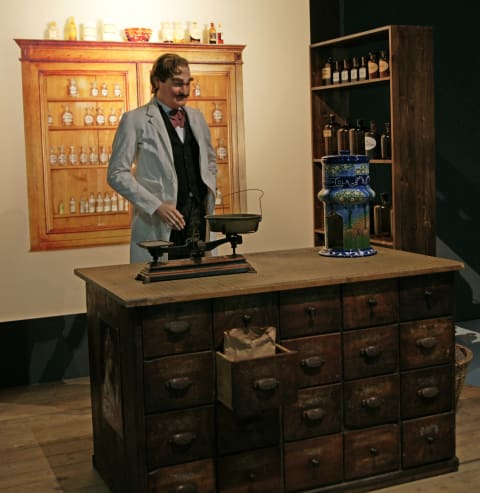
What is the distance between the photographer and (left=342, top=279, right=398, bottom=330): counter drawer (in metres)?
3.43

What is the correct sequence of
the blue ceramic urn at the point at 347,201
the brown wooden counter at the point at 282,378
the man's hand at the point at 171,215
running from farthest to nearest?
1. the man's hand at the point at 171,215
2. the blue ceramic urn at the point at 347,201
3. the brown wooden counter at the point at 282,378

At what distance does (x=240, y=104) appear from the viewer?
5.62 metres

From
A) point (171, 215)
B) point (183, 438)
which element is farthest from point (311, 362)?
point (171, 215)

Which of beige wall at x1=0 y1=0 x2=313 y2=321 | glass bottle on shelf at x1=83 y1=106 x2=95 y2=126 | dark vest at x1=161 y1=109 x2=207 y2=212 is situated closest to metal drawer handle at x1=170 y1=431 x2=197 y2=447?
dark vest at x1=161 y1=109 x2=207 y2=212

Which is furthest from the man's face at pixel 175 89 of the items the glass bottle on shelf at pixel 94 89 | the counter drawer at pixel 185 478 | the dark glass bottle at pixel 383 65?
the counter drawer at pixel 185 478

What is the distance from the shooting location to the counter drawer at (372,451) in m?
3.49

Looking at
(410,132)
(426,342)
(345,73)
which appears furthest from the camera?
(345,73)

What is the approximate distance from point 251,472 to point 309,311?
25.5 inches

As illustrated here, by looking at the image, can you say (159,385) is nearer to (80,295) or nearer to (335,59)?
(80,295)

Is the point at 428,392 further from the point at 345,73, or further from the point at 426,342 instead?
the point at 345,73

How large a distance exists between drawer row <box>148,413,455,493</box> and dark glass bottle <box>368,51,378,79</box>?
225 centimetres

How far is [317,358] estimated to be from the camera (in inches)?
133

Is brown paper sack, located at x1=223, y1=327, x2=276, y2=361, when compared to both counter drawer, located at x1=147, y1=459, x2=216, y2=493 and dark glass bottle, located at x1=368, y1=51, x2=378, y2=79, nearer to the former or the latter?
counter drawer, located at x1=147, y1=459, x2=216, y2=493

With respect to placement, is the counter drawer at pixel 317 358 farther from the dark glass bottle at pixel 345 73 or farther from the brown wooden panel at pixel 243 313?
the dark glass bottle at pixel 345 73
